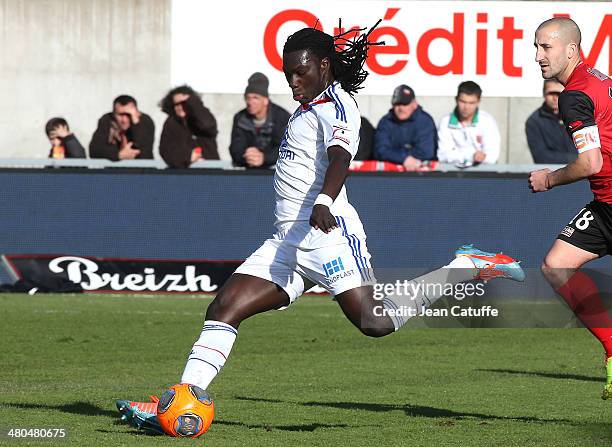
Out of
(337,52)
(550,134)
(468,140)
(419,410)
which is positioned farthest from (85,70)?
(337,52)

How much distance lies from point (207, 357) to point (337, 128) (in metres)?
1.47

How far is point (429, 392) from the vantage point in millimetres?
10164

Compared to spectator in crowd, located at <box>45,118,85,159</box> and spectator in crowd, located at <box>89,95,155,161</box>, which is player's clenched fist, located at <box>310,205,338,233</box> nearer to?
spectator in crowd, located at <box>89,95,155,161</box>

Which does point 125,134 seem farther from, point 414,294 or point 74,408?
point 414,294

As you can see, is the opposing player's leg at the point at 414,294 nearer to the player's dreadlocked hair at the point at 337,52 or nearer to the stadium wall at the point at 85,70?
the player's dreadlocked hair at the point at 337,52

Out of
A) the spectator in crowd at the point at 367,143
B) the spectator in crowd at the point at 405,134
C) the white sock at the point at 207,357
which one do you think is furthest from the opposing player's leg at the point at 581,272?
the spectator in crowd at the point at 367,143

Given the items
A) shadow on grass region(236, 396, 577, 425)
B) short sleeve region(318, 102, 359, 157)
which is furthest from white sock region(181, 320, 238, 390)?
shadow on grass region(236, 396, 577, 425)

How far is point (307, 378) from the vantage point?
10938 millimetres

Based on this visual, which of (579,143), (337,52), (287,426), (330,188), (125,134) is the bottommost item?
(287,426)

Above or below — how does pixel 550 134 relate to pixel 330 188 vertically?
below

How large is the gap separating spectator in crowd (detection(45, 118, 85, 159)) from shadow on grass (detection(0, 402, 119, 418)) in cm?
912

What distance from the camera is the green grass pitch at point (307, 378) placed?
8148mm

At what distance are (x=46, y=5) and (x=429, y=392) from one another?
47.3 ft

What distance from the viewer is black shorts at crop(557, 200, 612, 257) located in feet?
28.2
